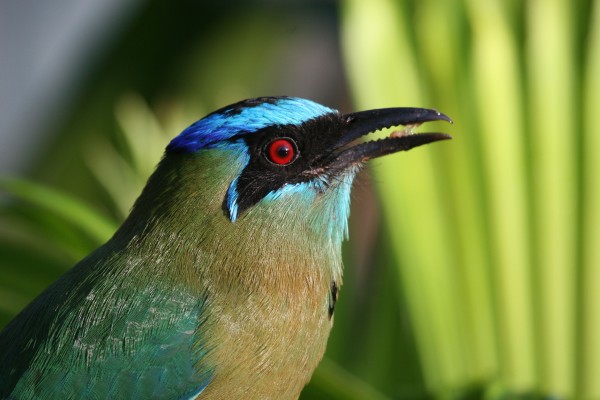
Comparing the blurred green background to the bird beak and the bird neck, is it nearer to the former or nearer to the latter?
the bird neck

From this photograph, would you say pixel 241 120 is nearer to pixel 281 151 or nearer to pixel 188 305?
pixel 281 151

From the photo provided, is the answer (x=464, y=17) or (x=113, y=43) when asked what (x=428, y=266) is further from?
(x=113, y=43)

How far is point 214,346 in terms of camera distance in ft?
7.27

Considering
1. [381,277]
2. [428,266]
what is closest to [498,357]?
[428,266]

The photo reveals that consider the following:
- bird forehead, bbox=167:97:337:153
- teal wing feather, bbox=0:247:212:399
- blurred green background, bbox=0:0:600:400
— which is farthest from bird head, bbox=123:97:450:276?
blurred green background, bbox=0:0:600:400

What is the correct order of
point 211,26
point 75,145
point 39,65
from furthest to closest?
point 39,65 → point 211,26 → point 75,145

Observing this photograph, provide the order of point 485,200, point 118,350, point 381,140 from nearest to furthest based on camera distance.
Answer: point 118,350, point 381,140, point 485,200

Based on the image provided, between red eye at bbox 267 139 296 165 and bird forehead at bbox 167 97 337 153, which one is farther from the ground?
bird forehead at bbox 167 97 337 153

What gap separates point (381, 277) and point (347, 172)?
123cm

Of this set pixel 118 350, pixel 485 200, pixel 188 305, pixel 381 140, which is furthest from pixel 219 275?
pixel 485 200

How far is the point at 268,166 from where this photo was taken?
7.75 ft

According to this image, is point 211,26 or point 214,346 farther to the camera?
point 211,26

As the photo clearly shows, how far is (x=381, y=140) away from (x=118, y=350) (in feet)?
2.56

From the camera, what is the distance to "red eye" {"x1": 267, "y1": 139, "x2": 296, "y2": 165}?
2.37 m
